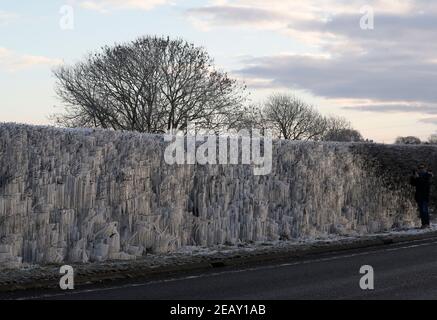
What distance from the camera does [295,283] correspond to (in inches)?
395

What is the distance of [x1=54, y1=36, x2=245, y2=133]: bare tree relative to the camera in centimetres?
4175

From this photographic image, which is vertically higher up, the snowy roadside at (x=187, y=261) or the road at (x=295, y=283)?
the snowy roadside at (x=187, y=261)

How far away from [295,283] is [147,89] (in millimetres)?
32691

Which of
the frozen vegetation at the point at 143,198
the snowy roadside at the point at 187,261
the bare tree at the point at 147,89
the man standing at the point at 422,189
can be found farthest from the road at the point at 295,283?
the bare tree at the point at 147,89

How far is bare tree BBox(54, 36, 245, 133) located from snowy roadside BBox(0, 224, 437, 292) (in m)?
26.2

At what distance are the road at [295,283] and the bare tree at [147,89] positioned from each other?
→ 29838mm

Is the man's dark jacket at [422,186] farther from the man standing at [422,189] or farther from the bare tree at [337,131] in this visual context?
the bare tree at [337,131]

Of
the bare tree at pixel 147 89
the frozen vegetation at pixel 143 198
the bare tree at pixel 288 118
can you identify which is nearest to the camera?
the frozen vegetation at pixel 143 198

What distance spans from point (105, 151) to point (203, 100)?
1166 inches

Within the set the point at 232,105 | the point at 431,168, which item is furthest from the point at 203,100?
the point at 431,168

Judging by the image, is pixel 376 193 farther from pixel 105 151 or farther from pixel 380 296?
pixel 380 296

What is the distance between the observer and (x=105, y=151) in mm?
13273

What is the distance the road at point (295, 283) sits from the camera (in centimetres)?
899

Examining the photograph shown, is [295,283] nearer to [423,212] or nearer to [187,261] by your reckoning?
[187,261]
